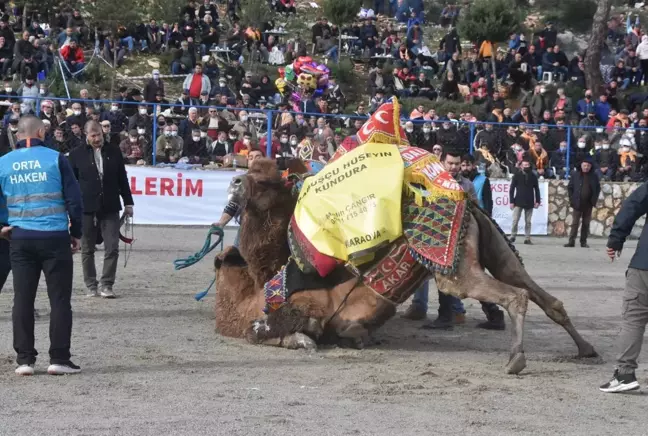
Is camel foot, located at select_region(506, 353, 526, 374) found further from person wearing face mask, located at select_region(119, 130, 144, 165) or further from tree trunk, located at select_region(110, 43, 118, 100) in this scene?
tree trunk, located at select_region(110, 43, 118, 100)

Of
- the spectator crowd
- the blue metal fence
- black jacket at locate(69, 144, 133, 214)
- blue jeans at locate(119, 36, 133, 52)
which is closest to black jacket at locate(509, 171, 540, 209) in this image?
the spectator crowd

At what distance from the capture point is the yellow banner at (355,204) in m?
7.94

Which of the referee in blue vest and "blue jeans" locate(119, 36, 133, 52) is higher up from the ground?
"blue jeans" locate(119, 36, 133, 52)

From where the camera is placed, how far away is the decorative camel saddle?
7.91m

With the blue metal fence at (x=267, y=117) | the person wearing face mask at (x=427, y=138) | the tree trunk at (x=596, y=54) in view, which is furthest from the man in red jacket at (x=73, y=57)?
the tree trunk at (x=596, y=54)

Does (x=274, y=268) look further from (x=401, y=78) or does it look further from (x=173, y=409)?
(x=401, y=78)

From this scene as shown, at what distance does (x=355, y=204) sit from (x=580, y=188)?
44.6ft

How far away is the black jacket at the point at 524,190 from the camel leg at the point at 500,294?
13110 millimetres

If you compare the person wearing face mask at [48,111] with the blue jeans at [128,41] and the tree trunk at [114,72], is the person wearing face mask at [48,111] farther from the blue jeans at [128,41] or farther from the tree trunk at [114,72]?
the blue jeans at [128,41]

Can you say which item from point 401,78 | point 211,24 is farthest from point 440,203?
point 211,24

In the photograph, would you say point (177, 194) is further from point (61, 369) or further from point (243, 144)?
point (61, 369)

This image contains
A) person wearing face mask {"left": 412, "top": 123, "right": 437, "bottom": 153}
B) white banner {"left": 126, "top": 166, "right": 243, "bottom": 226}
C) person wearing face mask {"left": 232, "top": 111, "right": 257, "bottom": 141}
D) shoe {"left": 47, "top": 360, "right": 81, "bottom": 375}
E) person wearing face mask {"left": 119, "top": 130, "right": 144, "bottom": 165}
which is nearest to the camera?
shoe {"left": 47, "top": 360, "right": 81, "bottom": 375}

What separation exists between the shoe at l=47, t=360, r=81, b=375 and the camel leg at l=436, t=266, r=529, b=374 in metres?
2.65

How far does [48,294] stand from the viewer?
7.21m
